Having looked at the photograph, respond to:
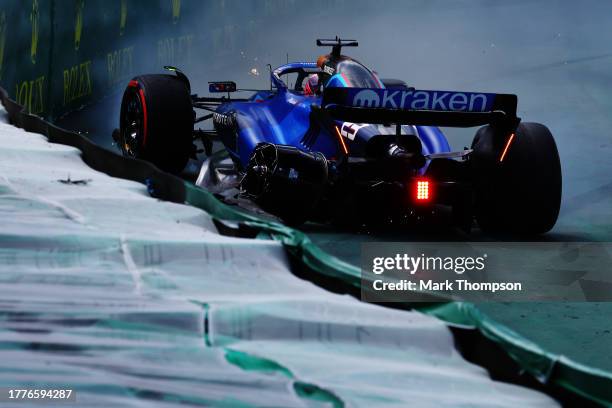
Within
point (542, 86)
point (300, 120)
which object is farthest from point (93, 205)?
point (542, 86)

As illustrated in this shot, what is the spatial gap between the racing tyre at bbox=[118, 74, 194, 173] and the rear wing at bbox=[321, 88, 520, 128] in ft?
6.22

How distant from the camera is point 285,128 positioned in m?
8.45

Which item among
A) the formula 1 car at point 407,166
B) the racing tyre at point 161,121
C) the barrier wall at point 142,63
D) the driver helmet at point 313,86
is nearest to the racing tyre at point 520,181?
the formula 1 car at point 407,166

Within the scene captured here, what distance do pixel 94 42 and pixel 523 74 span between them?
9.22 m

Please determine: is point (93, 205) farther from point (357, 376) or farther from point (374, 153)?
point (374, 153)

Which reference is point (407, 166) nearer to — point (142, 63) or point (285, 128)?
point (285, 128)

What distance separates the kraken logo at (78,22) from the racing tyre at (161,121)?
7.25 ft

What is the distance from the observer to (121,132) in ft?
30.3

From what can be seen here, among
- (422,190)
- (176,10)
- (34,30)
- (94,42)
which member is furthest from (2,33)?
(176,10)

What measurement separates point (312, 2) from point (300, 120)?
13.4 metres

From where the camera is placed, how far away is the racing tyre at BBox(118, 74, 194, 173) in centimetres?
864

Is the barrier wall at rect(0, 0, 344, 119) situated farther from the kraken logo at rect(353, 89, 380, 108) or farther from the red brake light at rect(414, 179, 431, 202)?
the red brake light at rect(414, 179, 431, 202)

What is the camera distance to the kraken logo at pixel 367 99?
7.09 m

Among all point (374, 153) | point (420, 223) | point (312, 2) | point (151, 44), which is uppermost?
point (312, 2)
